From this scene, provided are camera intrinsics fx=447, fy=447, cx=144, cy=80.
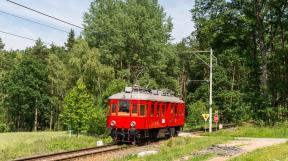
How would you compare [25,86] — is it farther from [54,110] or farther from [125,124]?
[125,124]

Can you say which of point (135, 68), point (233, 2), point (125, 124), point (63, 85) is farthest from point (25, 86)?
point (125, 124)

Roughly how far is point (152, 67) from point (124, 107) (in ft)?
96.2

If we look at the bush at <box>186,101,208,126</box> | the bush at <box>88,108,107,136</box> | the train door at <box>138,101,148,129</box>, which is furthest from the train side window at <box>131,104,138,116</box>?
the bush at <box>186,101,208,126</box>

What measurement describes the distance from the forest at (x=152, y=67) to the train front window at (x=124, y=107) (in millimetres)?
5775

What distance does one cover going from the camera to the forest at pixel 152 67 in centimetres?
4156

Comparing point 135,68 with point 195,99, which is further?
point 135,68

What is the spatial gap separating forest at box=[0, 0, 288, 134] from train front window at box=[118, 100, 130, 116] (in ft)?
18.9

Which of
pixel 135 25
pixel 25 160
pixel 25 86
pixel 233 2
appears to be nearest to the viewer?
pixel 25 160

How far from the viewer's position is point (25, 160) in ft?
59.2

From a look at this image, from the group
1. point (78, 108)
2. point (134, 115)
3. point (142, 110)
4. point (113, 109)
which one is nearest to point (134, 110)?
point (134, 115)

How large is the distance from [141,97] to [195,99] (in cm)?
1892

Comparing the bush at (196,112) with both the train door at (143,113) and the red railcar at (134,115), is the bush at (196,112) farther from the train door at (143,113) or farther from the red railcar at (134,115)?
the train door at (143,113)

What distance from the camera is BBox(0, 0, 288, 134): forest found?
136 feet

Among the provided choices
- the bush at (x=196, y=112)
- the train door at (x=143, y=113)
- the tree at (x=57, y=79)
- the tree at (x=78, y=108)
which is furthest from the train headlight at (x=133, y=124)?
the tree at (x=57, y=79)
